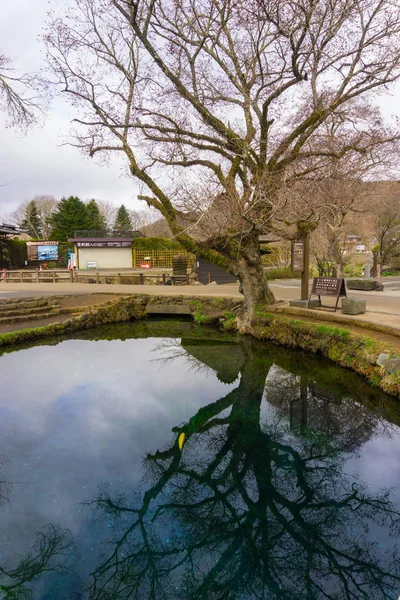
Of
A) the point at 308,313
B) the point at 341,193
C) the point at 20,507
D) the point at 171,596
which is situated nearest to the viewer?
the point at 171,596

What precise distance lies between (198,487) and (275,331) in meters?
5.93

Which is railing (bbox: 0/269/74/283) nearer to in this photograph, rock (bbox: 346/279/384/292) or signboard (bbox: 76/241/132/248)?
signboard (bbox: 76/241/132/248)

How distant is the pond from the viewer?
2613 millimetres

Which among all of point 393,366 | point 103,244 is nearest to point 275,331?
point 393,366

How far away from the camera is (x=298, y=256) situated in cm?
1054

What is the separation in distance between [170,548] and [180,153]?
9.55m

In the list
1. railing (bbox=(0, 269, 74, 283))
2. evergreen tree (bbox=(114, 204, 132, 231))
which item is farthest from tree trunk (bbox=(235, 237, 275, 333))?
evergreen tree (bbox=(114, 204, 132, 231))

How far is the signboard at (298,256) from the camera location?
10484 mm

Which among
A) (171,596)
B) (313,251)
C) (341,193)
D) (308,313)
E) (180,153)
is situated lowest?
(171,596)

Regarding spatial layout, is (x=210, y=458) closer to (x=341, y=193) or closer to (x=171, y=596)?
(x=171, y=596)

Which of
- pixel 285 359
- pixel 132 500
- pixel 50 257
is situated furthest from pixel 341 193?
pixel 50 257

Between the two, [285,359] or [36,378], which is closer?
[36,378]

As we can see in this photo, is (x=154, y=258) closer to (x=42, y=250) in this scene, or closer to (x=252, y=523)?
(x=42, y=250)

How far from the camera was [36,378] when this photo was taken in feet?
22.3
